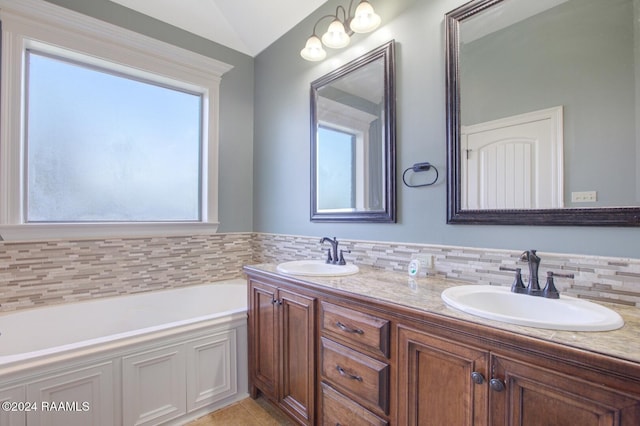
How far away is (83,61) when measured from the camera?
2.27 meters

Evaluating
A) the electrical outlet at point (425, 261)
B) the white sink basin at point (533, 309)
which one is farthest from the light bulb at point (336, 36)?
the white sink basin at point (533, 309)

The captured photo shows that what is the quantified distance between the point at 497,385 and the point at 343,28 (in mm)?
2021

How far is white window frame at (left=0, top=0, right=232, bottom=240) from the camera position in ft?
6.33

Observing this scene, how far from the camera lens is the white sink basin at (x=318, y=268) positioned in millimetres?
1648

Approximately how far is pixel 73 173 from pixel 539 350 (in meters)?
2.91

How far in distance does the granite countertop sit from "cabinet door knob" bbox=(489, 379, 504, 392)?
148 millimetres

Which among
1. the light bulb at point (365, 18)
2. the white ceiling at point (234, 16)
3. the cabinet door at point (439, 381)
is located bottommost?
the cabinet door at point (439, 381)

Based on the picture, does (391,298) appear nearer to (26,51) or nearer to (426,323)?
(426,323)

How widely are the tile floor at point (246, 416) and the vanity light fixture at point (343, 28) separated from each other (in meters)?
2.37

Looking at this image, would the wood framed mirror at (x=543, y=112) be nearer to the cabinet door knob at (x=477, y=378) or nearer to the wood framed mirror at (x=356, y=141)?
the wood framed mirror at (x=356, y=141)

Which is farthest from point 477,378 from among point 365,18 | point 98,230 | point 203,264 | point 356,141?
point 98,230

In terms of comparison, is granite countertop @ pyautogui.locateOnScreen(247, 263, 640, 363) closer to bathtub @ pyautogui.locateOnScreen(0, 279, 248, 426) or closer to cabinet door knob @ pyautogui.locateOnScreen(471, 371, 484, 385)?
cabinet door knob @ pyautogui.locateOnScreen(471, 371, 484, 385)

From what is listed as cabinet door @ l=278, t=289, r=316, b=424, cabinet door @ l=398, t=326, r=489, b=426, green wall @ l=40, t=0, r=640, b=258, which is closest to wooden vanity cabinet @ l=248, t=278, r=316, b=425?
cabinet door @ l=278, t=289, r=316, b=424

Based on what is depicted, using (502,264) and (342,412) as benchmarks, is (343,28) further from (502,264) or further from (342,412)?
(342,412)
